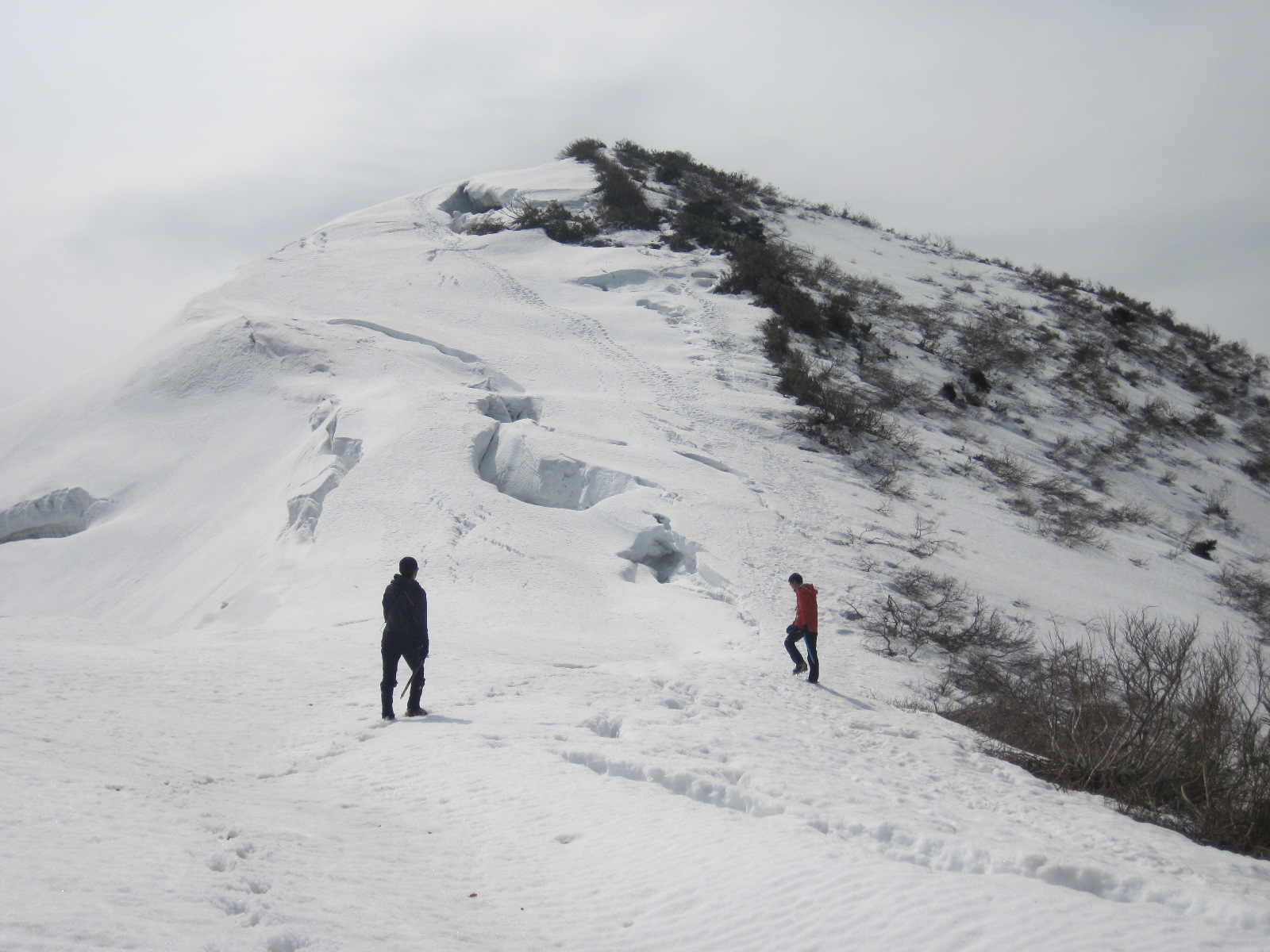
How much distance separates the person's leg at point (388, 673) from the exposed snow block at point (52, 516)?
12.1 m

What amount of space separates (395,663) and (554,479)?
8.28 metres

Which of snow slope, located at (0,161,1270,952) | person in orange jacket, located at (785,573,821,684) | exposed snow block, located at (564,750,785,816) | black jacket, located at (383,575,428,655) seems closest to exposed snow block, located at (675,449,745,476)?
snow slope, located at (0,161,1270,952)

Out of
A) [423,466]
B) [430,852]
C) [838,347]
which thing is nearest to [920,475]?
[838,347]

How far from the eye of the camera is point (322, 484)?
14094mm

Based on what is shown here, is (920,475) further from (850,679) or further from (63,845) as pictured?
(63,845)

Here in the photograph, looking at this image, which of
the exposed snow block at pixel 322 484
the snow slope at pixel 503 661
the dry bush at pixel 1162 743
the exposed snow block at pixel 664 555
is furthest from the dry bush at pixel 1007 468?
the exposed snow block at pixel 322 484

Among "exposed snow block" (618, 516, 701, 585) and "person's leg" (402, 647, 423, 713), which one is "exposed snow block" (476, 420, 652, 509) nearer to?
"exposed snow block" (618, 516, 701, 585)

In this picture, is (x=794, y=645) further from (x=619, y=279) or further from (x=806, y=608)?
(x=619, y=279)

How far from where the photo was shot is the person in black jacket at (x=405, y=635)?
21.7ft

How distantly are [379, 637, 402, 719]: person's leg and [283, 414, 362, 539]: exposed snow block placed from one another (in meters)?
7.41

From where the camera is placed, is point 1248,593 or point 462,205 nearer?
point 1248,593

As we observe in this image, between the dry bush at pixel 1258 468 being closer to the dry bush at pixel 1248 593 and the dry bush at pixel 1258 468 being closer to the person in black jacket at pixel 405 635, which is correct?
the dry bush at pixel 1248 593

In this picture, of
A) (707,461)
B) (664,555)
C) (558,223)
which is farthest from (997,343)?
(664,555)

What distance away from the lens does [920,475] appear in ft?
60.5
